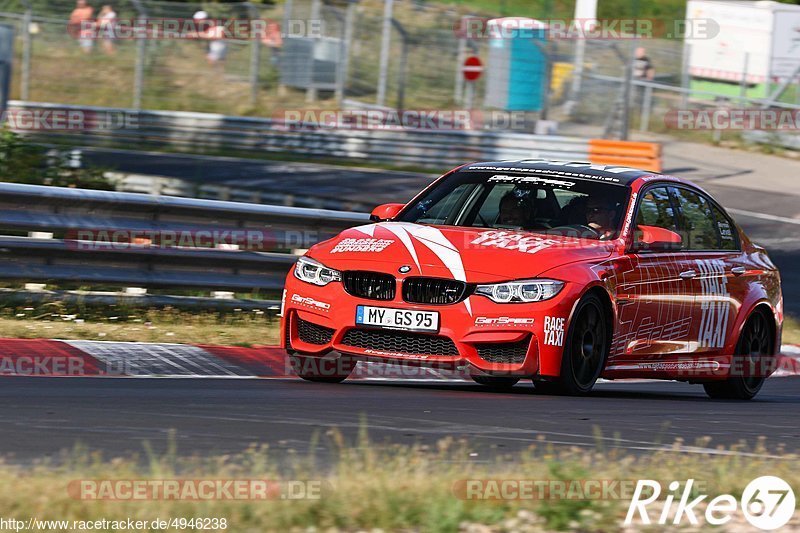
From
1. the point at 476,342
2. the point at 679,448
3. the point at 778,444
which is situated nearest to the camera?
the point at 679,448

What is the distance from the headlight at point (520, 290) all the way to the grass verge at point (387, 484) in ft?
6.51

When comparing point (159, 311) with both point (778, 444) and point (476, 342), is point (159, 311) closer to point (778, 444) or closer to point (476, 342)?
point (476, 342)

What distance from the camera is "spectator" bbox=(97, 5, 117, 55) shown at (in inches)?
1043

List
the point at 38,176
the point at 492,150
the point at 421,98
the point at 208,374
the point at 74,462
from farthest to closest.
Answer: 1. the point at 421,98
2. the point at 492,150
3. the point at 38,176
4. the point at 208,374
5. the point at 74,462

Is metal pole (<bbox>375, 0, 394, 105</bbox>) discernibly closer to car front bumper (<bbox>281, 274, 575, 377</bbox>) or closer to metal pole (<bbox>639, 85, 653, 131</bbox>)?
metal pole (<bbox>639, 85, 653, 131</bbox>)

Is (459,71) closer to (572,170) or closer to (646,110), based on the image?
(646,110)

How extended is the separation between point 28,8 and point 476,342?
20.9 m

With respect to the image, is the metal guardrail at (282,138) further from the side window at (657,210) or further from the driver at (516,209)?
the driver at (516,209)

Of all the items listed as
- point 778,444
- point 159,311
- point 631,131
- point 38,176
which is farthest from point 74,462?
point 631,131

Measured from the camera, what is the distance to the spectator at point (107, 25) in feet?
86.9

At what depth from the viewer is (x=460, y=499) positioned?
177 inches

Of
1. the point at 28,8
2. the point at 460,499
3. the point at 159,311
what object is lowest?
the point at 159,311

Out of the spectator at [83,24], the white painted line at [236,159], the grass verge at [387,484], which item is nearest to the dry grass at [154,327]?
the grass verge at [387,484]

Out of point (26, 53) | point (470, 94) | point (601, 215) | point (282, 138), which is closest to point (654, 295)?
point (601, 215)
